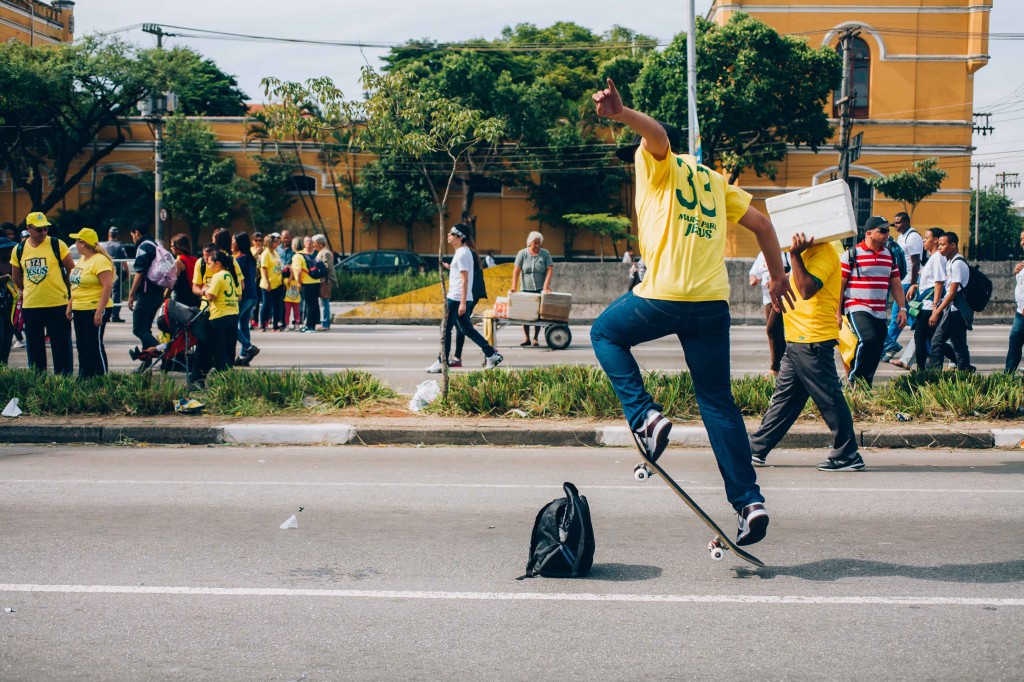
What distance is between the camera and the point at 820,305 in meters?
7.54

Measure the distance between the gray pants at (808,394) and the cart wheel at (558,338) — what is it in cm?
934

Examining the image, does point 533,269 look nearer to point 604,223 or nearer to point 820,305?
point 820,305

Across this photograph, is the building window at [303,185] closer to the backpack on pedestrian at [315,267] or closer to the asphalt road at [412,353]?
the asphalt road at [412,353]

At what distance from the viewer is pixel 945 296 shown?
12180 millimetres

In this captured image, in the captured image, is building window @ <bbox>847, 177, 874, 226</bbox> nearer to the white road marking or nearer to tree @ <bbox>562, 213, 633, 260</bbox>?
tree @ <bbox>562, 213, 633, 260</bbox>

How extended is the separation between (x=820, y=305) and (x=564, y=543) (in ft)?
11.6

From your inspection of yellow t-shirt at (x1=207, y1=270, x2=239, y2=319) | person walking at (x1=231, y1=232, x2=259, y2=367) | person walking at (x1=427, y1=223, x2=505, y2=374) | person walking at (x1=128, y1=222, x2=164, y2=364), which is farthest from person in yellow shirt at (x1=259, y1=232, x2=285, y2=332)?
yellow t-shirt at (x1=207, y1=270, x2=239, y2=319)

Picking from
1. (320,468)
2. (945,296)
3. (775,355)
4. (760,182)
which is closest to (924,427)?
(775,355)

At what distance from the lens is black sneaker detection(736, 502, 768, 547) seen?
491cm

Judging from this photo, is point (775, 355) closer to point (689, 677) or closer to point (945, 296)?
point (945, 296)

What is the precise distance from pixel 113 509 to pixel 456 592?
2.74 meters

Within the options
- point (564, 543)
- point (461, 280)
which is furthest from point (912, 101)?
point (564, 543)

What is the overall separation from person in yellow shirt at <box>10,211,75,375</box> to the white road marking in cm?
654

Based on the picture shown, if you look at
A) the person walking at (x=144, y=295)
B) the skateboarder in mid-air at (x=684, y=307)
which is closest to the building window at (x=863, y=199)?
the person walking at (x=144, y=295)
